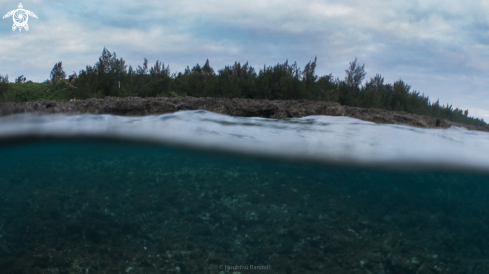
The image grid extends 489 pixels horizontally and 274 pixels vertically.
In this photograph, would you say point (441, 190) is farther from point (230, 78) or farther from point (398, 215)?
point (230, 78)

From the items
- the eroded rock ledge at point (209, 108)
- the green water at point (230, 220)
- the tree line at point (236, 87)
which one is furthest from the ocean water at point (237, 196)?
the tree line at point (236, 87)

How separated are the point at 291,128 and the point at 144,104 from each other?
3.68 metres

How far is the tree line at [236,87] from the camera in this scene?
16.3m

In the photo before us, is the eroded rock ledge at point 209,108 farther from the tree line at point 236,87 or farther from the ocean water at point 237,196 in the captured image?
the tree line at point 236,87

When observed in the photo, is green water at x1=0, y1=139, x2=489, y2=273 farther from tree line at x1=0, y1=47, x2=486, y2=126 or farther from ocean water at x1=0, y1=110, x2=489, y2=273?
tree line at x1=0, y1=47, x2=486, y2=126

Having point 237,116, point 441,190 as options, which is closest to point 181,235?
point 237,116

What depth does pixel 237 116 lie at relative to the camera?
8.20 metres

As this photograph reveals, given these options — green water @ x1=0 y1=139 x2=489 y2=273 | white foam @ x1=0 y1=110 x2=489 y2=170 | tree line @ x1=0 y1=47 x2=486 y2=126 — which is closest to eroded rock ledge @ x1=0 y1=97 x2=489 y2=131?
white foam @ x1=0 y1=110 x2=489 y2=170

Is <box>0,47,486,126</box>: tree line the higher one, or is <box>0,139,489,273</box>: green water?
<box>0,47,486,126</box>: tree line

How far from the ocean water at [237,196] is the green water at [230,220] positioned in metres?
0.03

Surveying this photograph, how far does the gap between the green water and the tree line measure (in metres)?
8.20

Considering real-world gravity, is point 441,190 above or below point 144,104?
below

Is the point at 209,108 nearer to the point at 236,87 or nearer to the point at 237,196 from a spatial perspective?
the point at 237,196

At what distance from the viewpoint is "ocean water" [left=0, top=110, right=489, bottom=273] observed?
239 inches
